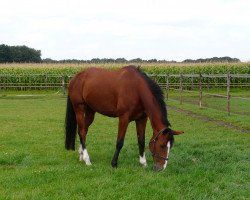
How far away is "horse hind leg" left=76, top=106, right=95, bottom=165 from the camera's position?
739cm

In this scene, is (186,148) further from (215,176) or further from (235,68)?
(235,68)

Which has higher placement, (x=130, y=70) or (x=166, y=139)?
(x=130, y=70)

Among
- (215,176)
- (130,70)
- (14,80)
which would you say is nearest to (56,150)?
(130,70)

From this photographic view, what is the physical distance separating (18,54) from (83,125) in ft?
236

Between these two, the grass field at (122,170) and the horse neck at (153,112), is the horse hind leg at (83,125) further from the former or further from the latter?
the horse neck at (153,112)

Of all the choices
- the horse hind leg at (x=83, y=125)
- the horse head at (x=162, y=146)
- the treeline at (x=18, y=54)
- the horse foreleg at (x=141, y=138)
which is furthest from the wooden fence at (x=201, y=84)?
the treeline at (x=18, y=54)

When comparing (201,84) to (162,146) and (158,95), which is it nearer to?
(158,95)

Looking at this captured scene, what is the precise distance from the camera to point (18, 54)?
7644 cm

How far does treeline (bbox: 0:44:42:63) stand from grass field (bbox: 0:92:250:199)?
63.5 m

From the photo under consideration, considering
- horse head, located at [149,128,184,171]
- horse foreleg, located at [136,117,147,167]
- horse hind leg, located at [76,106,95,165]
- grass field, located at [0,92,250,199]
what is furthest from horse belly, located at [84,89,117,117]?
horse head, located at [149,128,184,171]

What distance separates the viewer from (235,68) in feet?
116

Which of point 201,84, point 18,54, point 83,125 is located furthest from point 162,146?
point 18,54

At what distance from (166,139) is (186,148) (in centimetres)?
216

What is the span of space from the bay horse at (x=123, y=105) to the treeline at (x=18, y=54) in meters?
64.5
